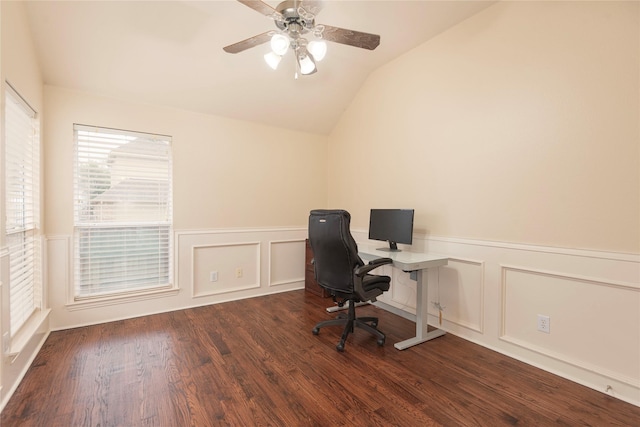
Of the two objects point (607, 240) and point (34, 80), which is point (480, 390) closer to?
point (607, 240)

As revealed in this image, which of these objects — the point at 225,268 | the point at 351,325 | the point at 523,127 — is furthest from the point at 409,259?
the point at 225,268

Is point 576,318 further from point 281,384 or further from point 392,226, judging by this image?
point 281,384

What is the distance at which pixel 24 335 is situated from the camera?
218cm

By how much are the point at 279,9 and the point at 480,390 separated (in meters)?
2.73

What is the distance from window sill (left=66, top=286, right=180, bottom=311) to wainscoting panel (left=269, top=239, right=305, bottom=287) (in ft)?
4.00

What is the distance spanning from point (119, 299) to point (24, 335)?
2.98 feet

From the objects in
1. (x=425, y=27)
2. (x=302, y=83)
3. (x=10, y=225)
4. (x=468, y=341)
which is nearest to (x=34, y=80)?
(x=10, y=225)

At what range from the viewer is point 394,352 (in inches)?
94.9

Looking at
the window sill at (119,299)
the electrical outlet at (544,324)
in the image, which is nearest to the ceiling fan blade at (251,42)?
the window sill at (119,299)

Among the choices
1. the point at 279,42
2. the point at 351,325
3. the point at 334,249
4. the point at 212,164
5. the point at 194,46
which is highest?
the point at 194,46

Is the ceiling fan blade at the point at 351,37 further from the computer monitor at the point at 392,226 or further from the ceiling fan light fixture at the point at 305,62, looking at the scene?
the computer monitor at the point at 392,226

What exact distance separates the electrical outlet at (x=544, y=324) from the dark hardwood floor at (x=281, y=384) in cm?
30

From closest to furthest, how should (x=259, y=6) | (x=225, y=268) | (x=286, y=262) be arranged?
1. (x=259, y=6)
2. (x=225, y=268)
3. (x=286, y=262)

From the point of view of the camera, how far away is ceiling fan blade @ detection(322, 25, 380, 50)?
1930mm
